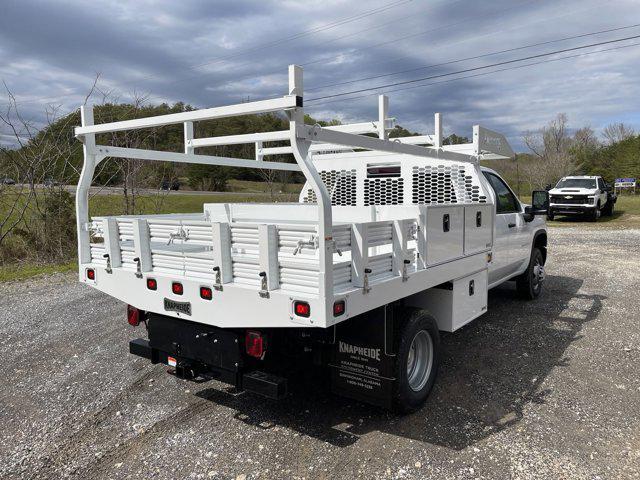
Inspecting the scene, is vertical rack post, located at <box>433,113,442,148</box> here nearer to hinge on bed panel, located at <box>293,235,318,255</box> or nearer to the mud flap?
the mud flap

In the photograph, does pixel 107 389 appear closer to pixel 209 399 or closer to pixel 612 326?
pixel 209 399

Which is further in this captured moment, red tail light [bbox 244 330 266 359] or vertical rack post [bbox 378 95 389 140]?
vertical rack post [bbox 378 95 389 140]

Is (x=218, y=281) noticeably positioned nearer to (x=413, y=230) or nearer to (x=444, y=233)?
(x=413, y=230)

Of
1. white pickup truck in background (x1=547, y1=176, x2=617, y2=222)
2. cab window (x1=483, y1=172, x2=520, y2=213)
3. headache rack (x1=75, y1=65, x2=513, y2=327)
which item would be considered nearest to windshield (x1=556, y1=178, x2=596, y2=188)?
white pickup truck in background (x1=547, y1=176, x2=617, y2=222)

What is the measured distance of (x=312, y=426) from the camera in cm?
345

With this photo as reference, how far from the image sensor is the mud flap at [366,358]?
10.5ft

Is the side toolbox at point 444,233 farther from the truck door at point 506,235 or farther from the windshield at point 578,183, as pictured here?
the windshield at point 578,183

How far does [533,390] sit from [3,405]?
14.0 feet

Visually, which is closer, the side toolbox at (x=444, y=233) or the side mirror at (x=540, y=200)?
the side toolbox at (x=444, y=233)

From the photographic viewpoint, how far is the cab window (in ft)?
17.9

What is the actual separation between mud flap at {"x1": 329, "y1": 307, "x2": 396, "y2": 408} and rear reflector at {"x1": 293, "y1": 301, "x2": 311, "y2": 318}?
2.41 feet

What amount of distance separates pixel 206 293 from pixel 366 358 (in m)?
1.15

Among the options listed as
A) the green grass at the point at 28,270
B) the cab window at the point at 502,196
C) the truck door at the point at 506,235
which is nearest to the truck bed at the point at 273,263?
the truck door at the point at 506,235

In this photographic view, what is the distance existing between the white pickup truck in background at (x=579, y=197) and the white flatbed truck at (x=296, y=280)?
17.5 m
